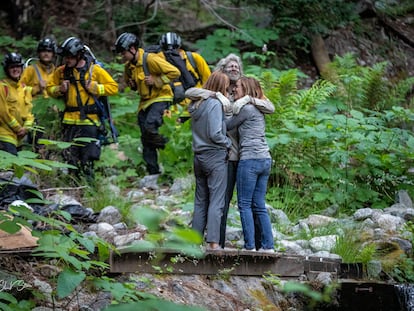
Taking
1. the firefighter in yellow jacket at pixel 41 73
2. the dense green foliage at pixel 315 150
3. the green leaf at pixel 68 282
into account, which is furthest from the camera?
the firefighter in yellow jacket at pixel 41 73

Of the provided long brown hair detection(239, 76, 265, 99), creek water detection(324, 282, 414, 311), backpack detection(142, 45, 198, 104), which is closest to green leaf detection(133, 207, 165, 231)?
long brown hair detection(239, 76, 265, 99)

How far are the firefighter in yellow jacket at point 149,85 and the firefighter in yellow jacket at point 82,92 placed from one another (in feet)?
1.62

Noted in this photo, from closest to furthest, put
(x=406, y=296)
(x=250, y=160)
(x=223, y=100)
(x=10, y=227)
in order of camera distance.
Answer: (x=10, y=227) < (x=223, y=100) < (x=250, y=160) < (x=406, y=296)

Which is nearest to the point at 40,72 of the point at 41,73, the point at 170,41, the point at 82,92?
the point at 41,73

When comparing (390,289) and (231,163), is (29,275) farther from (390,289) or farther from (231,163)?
(390,289)

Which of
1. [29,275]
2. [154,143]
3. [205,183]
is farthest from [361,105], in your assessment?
[29,275]

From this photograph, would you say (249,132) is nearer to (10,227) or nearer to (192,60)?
(192,60)

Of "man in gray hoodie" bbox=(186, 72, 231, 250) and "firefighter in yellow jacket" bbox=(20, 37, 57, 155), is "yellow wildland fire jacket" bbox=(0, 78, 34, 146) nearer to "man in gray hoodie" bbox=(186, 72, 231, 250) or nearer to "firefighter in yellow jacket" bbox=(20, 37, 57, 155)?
"firefighter in yellow jacket" bbox=(20, 37, 57, 155)

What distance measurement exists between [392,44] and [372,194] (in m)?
8.07

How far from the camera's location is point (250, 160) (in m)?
6.71

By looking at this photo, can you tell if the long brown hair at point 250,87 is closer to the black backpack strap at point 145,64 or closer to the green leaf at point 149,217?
the black backpack strap at point 145,64

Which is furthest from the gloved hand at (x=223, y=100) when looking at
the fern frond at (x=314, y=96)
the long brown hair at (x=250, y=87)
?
the fern frond at (x=314, y=96)

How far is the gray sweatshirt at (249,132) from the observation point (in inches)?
265

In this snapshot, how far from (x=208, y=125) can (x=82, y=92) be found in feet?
8.86
